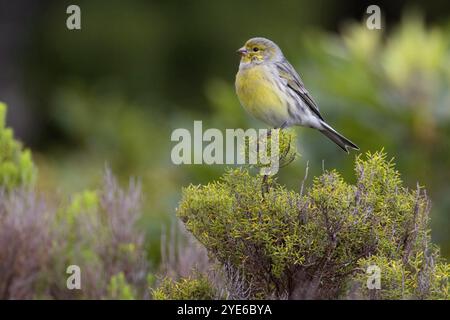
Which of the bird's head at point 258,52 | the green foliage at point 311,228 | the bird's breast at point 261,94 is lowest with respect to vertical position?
the green foliage at point 311,228

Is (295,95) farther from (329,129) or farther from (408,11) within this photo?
(408,11)

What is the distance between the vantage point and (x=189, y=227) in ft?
16.3

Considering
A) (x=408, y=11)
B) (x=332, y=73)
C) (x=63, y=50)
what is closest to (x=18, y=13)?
(x=63, y=50)

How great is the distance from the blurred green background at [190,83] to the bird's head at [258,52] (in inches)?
47.9

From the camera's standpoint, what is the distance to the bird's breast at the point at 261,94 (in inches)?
258

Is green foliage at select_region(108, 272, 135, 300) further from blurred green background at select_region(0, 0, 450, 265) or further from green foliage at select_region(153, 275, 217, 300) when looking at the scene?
green foliage at select_region(153, 275, 217, 300)

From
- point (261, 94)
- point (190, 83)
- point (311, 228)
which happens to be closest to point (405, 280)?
point (311, 228)

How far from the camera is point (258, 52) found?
678 centimetres

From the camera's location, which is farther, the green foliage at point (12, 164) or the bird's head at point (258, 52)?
the green foliage at point (12, 164)

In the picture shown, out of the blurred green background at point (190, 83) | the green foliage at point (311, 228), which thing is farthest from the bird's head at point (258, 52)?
the green foliage at point (311, 228)

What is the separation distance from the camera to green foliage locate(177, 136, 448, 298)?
4.76 m

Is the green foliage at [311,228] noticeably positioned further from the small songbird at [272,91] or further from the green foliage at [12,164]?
the green foliage at [12,164]

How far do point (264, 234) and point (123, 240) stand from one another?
2.04m

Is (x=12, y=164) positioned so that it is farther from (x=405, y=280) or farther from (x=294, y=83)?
(x=405, y=280)
